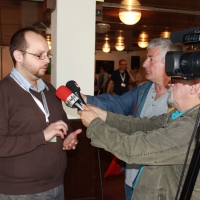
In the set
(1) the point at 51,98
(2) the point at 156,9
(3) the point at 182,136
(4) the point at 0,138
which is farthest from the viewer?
(2) the point at 156,9

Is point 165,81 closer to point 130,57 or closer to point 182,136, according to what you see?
point 182,136

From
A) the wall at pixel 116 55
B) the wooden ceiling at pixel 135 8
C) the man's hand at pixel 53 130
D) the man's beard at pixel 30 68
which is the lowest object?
the man's hand at pixel 53 130

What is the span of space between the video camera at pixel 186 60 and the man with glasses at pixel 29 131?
31.6 inches

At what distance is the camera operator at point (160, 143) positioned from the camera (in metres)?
1.21

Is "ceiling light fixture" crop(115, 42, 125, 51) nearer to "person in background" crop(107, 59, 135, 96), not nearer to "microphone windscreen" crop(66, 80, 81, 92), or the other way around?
"person in background" crop(107, 59, 135, 96)

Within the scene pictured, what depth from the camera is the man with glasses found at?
1653 mm

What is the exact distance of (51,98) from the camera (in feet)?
6.29

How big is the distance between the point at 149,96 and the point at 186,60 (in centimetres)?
106

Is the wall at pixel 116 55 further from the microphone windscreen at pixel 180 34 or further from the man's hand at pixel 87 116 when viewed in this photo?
the microphone windscreen at pixel 180 34

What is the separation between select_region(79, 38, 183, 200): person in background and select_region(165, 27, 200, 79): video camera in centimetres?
90

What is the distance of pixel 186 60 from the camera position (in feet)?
3.46

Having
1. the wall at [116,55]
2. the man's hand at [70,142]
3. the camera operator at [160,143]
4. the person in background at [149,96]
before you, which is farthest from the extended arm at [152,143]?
the wall at [116,55]

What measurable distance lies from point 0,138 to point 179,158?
939 mm

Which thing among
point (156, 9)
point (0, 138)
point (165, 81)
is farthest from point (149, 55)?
point (156, 9)
